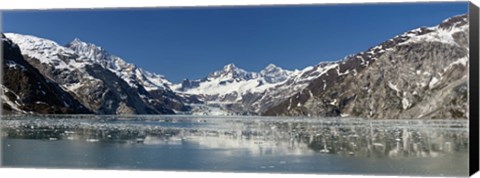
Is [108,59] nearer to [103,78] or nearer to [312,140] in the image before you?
[312,140]

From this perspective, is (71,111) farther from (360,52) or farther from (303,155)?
(303,155)

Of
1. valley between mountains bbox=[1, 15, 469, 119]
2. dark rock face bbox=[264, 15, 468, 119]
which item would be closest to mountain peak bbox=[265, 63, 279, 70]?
valley between mountains bbox=[1, 15, 469, 119]

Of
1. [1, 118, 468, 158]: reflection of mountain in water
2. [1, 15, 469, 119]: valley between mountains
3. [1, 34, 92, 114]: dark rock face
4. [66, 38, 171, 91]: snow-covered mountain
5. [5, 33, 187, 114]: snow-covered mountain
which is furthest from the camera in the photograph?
[1, 34, 92, 114]: dark rock face

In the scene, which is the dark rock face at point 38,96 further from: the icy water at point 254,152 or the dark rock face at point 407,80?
the icy water at point 254,152

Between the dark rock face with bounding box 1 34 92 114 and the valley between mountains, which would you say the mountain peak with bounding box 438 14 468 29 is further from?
the dark rock face with bounding box 1 34 92 114

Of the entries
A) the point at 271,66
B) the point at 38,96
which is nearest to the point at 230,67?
the point at 271,66

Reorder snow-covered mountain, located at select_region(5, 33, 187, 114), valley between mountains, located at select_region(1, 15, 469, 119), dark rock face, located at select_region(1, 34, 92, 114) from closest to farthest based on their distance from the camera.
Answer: valley between mountains, located at select_region(1, 15, 469, 119), snow-covered mountain, located at select_region(5, 33, 187, 114), dark rock face, located at select_region(1, 34, 92, 114)
